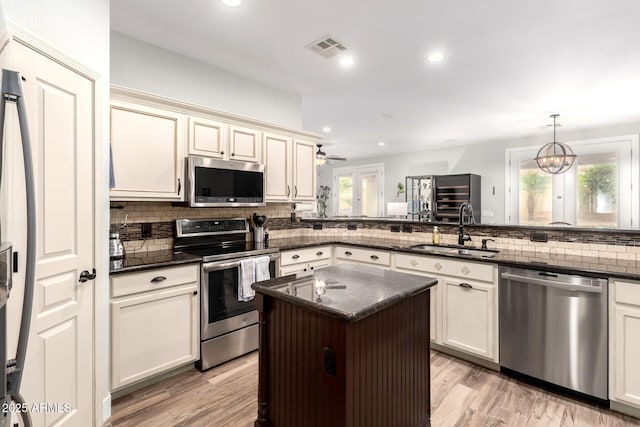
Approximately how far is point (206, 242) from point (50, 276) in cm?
162

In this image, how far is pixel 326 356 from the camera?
1.38 metres

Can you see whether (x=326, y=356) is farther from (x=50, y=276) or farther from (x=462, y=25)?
(x=462, y=25)

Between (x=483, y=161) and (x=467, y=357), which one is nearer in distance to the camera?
(x=467, y=357)

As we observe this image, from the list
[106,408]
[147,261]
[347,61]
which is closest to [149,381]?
[106,408]

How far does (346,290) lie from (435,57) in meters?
2.51

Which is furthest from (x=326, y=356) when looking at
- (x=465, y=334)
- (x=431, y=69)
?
(x=431, y=69)

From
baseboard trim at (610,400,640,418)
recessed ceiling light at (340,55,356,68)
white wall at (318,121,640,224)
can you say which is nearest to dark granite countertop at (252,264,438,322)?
baseboard trim at (610,400,640,418)

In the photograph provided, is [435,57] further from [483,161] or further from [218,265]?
[483,161]

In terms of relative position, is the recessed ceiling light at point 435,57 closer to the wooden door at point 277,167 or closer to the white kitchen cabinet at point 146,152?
the wooden door at point 277,167

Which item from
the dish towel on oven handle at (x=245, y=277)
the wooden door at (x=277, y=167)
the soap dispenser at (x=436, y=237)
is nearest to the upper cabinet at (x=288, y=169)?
the wooden door at (x=277, y=167)

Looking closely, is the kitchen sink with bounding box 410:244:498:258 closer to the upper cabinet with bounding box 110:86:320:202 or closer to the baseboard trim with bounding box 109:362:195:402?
the upper cabinet with bounding box 110:86:320:202

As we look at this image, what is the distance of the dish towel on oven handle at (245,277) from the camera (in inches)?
109

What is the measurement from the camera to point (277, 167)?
11.7ft

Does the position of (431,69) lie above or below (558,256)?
above
